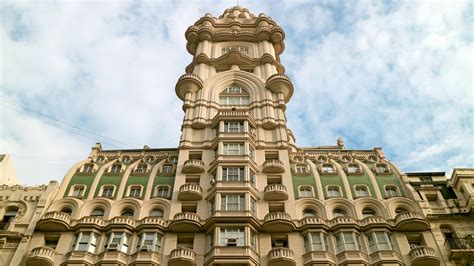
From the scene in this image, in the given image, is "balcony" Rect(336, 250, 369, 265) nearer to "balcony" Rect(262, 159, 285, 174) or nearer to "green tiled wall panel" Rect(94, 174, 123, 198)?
"balcony" Rect(262, 159, 285, 174)

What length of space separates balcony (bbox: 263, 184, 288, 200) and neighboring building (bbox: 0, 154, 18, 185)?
29126mm

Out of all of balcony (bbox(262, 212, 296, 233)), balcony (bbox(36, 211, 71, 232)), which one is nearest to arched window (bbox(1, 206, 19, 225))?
balcony (bbox(36, 211, 71, 232))

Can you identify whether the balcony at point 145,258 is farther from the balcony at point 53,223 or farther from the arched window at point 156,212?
the balcony at point 53,223

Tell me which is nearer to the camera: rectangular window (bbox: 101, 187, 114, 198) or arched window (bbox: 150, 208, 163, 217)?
arched window (bbox: 150, 208, 163, 217)

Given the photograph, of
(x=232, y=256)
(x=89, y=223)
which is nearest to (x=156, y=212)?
(x=89, y=223)

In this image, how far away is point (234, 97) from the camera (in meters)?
63.7

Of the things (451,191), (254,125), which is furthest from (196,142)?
(451,191)

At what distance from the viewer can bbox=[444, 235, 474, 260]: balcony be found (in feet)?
132

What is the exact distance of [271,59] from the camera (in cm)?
6988

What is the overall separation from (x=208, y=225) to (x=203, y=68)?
31027mm

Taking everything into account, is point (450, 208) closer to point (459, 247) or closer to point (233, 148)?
point (459, 247)

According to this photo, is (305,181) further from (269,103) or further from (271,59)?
(271,59)

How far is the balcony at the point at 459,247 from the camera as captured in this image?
4038 centimetres

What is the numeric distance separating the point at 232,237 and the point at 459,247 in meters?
20.7
